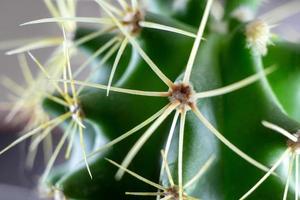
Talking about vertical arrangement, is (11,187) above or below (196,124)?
above

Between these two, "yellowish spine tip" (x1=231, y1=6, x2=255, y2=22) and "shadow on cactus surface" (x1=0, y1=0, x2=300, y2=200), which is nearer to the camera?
"shadow on cactus surface" (x1=0, y1=0, x2=300, y2=200)

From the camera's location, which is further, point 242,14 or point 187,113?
point 242,14

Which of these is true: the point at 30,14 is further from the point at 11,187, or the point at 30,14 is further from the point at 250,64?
the point at 250,64

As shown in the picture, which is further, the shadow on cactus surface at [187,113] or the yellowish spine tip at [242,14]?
the yellowish spine tip at [242,14]

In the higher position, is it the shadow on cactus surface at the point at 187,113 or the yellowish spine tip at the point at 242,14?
the yellowish spine tip at the point at 242,14

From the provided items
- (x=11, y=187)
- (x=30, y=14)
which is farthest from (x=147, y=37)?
(x=30, y=14)

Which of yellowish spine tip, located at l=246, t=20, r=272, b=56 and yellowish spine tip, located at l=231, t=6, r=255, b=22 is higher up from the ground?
yellowish spine tip, located at l=231, t=6, r=255, b=22

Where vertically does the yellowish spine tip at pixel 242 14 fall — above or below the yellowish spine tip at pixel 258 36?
above
